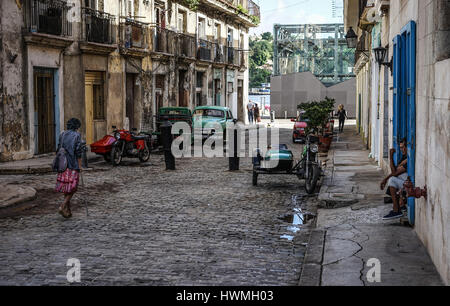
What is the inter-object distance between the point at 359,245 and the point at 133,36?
18415 millimetres

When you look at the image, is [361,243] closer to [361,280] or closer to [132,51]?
[361,280]

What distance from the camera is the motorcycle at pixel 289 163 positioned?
1180 cm

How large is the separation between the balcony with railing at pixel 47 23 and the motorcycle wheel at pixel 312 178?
9.32 m

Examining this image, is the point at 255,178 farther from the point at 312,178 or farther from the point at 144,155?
the point at 144,155

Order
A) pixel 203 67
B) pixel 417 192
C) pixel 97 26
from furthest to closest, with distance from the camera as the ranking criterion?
pixel 203 67 < pixel 97 26 < pixel 417 192

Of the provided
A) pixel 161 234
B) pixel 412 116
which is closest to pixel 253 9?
pixel 412 116

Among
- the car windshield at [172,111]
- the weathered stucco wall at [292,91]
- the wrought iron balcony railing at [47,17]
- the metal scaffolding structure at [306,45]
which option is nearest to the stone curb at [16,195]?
the wrought iron balcony railing at [47,17]

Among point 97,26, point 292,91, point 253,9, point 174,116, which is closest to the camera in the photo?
point 97,26

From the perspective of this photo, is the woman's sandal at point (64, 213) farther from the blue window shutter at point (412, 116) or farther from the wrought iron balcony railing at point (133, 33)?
the wrought iron balcony railing at point (133, 33)

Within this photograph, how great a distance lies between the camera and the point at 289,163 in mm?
12383

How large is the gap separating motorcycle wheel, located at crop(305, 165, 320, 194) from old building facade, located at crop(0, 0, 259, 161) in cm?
856

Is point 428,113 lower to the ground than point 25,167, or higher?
higher

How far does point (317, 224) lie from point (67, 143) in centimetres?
380
